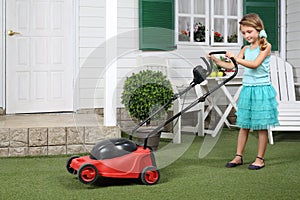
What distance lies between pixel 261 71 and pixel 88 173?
1.50 metres

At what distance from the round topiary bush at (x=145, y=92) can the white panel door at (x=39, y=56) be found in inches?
77.6

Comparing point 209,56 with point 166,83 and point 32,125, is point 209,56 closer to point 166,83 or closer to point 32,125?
point 166,83

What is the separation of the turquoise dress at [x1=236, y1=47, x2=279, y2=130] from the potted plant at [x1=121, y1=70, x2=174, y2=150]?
60 cm

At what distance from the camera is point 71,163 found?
10.4ft

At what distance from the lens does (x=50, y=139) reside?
4.14m

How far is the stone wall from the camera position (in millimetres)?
4059

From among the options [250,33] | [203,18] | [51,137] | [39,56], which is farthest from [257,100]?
[39,56]

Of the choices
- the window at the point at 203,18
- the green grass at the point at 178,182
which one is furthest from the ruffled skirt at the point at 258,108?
the window at the point at 203,18

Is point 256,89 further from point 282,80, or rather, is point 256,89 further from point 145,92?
point 282,80

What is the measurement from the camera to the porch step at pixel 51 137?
4.06m

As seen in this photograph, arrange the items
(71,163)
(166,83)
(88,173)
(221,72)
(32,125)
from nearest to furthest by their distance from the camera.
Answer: (88,173)
(71,163)
(166,83)
(32,125)
(221,72)

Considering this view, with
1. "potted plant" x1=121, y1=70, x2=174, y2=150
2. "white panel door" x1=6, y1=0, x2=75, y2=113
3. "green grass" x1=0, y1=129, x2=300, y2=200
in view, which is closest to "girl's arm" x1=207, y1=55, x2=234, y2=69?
"potted plant" x1=121, y1=70, x2=174, y2=150

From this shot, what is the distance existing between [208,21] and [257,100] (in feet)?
9.13

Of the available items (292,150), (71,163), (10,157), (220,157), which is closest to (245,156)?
(220,157)
